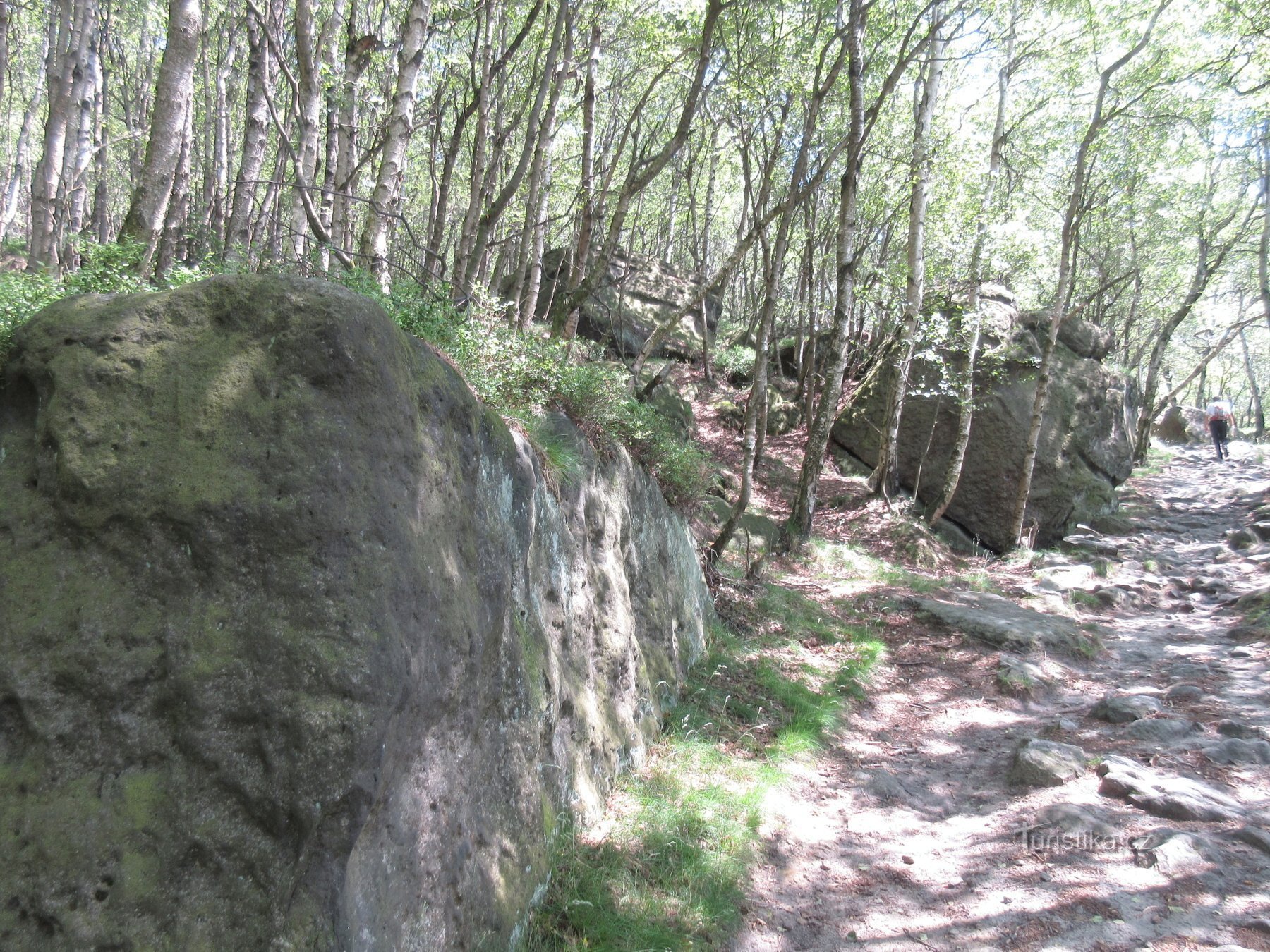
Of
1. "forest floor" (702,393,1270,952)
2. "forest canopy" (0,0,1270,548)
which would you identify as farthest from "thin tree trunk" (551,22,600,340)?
"forest floor" (702,393,1270,952)

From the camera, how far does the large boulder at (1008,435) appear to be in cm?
1595

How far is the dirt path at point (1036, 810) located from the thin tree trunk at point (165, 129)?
21.7ft

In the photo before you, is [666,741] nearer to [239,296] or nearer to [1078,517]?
[239,296]

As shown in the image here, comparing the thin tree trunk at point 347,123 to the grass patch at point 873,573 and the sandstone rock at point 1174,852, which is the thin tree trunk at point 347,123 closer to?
the grass patch at point 873,573

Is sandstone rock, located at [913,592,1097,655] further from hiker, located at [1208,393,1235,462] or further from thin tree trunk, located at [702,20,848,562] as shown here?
hiker, located at [1208,393,1235,462]

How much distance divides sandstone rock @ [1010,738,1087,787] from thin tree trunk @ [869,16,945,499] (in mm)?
8306

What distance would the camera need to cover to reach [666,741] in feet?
20.8

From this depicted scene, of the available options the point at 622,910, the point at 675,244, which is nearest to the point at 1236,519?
the point at 622,910

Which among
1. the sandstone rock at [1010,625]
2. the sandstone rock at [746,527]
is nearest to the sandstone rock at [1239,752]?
the sandstone rock at [1010,625]

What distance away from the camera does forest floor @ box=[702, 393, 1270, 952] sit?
14.5 feet

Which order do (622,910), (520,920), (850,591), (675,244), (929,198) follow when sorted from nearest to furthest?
(520,920) → (622,910) → (850,591) → (929,198) → (675,244)

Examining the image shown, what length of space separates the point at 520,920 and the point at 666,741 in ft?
8.91

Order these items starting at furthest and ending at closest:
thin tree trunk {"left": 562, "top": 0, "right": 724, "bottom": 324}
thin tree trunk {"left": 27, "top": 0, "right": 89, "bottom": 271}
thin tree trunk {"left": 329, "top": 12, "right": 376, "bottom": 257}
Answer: thin tree trunk {"left": 27, "top": 0, "right": 89, "bottom": 271}, thin tree trunk {"left": 562, "top": 0, "right": 724, "bottom": 324}, thin tree trunk {"left": 329, "top": 12, "right": 376, "bottom": 257}

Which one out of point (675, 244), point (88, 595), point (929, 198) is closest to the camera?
point (88, 595)
